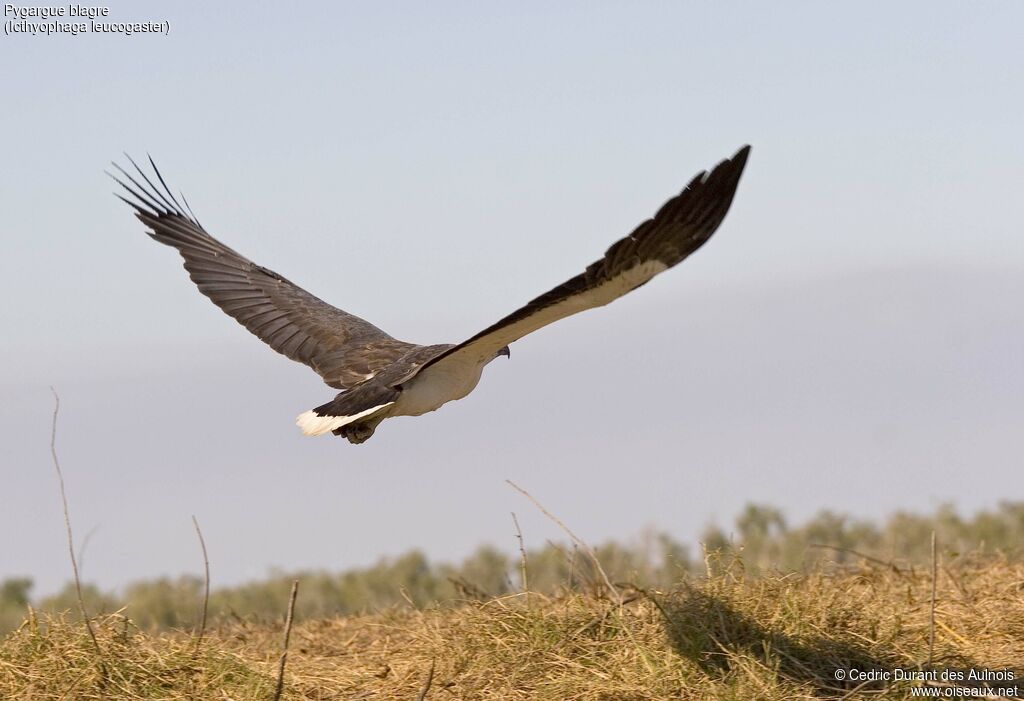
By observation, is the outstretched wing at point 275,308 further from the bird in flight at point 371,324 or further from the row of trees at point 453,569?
the row of trees at point 453,569

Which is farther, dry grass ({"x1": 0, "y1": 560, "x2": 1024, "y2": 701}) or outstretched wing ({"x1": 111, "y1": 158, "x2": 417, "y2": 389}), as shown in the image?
outstretched wing ({"x1": 111, "y1": 158, "x2": 417, "y2": 389})

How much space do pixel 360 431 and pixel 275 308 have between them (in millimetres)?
2072

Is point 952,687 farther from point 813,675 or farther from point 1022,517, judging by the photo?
point 1022,517

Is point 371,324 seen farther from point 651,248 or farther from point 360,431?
point 651,248

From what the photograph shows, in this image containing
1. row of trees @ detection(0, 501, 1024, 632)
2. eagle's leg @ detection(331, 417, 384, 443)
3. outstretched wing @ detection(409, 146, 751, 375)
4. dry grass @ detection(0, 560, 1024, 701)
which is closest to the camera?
outstretched wing @ detection(409, 146, 751, 375)

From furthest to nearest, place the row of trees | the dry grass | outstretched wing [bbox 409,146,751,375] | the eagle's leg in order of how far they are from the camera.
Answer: the row of trees
the eagle's leg
the dry grass
outstretched wing [bbox 409,146,751,375]

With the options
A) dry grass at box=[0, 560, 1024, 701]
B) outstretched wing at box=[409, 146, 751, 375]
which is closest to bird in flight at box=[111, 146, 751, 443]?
outstretched wing at box=[409, 146, 751, 375]

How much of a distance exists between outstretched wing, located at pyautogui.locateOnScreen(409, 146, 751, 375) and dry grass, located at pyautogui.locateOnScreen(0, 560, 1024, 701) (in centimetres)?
152

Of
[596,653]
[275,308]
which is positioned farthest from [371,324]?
[596,653]

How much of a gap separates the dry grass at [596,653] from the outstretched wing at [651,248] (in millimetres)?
1524

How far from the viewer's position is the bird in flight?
5422 millimetres

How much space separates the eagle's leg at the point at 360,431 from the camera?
765cm

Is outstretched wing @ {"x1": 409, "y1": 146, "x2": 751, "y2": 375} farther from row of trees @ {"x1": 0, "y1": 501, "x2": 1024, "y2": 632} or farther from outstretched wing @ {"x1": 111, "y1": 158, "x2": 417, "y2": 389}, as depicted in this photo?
row of trees @ {"x1": 0, "y1": 501, "x2": 1024, "y2": 632}

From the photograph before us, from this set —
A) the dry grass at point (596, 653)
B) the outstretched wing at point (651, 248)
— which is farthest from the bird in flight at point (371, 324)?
the dry grass at point (596, 653)
